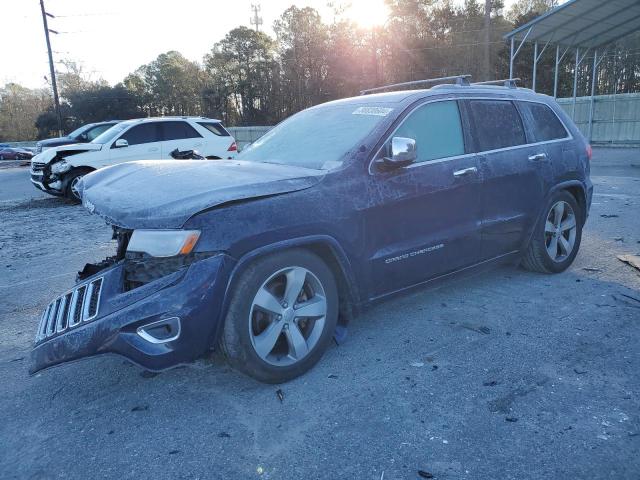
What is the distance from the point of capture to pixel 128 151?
12.2 m

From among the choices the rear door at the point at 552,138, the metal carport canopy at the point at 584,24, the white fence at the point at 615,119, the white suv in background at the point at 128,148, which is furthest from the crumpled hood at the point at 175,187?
the white fence at the point at 615,119

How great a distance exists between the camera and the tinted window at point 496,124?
4203 mm

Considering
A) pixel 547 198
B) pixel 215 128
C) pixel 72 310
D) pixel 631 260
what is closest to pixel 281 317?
pixel 72 310

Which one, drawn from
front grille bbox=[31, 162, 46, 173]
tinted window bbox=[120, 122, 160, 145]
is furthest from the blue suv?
front grille bbox=[31, 162, 46, 173]

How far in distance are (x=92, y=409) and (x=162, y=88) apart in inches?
1923

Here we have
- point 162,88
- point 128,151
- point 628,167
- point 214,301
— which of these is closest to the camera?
point 214,301

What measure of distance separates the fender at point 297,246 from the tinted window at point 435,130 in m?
0.99

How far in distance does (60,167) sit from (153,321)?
1047 cm

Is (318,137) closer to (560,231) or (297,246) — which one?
(297,246)

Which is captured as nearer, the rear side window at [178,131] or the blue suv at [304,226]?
the blue suv at [304,226]

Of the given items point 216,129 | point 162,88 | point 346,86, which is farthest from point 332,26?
point 216,129

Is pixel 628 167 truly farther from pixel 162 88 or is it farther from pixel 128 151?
pixel 162 88

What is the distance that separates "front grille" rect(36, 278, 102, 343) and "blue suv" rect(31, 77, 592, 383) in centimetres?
1

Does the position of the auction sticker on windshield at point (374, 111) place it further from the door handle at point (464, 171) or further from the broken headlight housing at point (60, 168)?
the broken headlight housing at point (60, 168)
